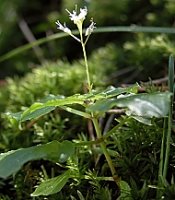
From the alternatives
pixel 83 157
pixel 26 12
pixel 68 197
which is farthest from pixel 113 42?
pixel 68 197

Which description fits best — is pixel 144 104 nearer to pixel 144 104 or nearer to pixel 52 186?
pixel 144 104

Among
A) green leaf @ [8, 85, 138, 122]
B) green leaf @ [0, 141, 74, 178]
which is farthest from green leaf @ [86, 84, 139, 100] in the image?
green leaf @ [0, 141, 74, 178]

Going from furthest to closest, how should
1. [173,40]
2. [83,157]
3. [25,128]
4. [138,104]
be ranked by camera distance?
[173,40] → [25,128] → [83,157] → [138,104]

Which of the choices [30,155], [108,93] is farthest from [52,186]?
[108,93]

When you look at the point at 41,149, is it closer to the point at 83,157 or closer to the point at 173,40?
the point at 83,157

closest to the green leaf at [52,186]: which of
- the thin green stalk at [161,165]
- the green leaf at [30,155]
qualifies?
the green leaf at [30,155]

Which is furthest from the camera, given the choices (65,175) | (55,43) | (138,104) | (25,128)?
(55,43)
